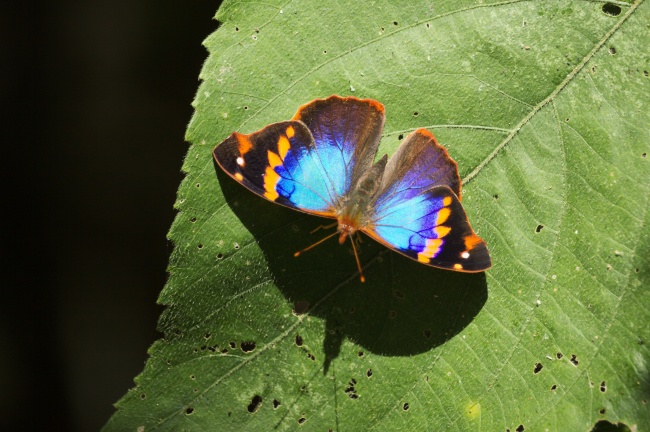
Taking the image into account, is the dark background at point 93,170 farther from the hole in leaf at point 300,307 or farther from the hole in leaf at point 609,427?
the hole in leaf at point 609,427

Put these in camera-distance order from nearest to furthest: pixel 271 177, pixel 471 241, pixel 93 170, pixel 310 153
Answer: pixel 471 241 → pixel 271 177 → pixel 310 153 → pixel 93 170

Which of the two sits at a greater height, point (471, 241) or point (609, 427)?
point (471, 241)

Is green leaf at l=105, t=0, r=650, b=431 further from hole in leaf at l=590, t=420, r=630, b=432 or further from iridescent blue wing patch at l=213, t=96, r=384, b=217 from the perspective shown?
hole in leaf at l=590, t=420, r=630, b=432

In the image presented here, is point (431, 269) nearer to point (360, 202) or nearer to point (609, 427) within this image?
point (360, 202)

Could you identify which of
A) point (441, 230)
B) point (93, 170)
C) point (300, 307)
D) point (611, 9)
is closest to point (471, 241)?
point (441, 230)

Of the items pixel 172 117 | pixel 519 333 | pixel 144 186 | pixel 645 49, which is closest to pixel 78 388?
pixel 144 186

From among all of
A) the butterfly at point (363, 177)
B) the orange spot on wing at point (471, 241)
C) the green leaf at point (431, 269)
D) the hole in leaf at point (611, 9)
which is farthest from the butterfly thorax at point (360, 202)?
the hole in leaf at point (611, 9)

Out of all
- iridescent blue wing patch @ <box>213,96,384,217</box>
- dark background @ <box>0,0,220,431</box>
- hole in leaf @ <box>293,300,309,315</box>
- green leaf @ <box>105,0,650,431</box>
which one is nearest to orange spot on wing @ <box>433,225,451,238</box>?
green leaf @ <box>105,0,650,431</box>
